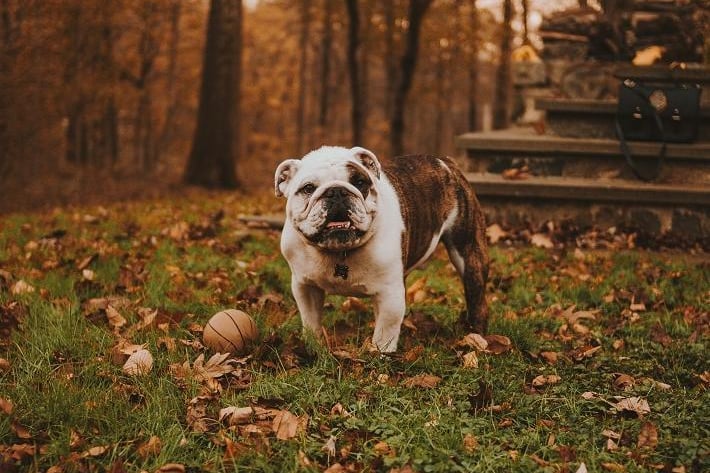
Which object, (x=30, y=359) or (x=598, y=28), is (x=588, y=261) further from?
(x=598, y=28)

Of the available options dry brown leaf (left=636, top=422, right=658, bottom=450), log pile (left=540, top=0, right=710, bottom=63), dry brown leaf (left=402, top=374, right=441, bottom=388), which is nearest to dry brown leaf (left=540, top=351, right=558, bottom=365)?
dry brown leaf (left=402, top=374, right=441, bottom=388)

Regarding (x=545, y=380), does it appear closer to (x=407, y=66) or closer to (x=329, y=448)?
(x=329, y=448)

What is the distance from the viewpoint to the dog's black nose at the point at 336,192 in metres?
3.20

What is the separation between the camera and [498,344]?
3941 mm

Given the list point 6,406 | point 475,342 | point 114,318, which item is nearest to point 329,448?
point 6,406

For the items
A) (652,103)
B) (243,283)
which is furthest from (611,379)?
(652,103)

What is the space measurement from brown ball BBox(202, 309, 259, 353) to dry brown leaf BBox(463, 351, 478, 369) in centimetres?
109

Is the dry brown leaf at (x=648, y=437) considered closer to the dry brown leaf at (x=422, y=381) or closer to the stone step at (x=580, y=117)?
the dry brown leaf at (x=422, y=381)

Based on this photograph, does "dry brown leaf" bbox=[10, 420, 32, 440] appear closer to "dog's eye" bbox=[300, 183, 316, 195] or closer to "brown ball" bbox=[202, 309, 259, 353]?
"brown ball" bbox=[202, 309, 259, 353]

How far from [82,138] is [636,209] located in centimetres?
2080

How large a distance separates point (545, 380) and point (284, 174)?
5.24ft

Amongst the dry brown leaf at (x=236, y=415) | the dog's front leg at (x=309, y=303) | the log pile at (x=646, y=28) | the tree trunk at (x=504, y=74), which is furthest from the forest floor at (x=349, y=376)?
the tree trunk at (x=504, y=74)

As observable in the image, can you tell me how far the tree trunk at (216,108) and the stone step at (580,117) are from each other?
6342 millimetres

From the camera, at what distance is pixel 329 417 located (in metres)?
2.96
